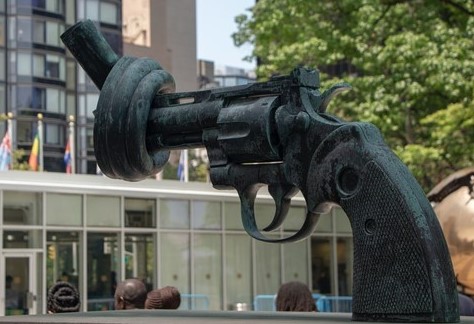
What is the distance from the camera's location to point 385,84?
24.0m

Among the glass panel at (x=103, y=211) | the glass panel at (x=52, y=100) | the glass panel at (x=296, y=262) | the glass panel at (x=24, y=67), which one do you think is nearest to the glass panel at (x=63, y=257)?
the glass panel at (x=103, y=211)

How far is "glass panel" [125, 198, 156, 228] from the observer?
2436cm

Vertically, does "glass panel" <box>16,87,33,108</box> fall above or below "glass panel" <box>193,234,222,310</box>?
above

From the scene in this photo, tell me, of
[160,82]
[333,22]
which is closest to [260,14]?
[333,22]

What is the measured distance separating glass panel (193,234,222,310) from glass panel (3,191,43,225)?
454cm

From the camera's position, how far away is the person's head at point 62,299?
9.01m

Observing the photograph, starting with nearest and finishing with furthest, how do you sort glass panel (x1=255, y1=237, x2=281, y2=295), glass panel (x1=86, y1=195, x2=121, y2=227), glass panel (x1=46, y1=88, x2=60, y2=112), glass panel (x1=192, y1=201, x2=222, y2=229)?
1. glass panel (x1=86, y1=195, x2=121, y2=227)
2. glass panel (x1=192, y1=201, x2=222, y2=229)
3. glass panel (x1=255, y1=237, x2=281, y2=295)
4. glass panel (x1=46, y1=88, x2=60, y2=112)

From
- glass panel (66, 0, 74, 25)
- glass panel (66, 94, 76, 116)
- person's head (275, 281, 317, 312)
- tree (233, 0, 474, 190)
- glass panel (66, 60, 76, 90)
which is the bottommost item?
person's head (275, 281, 317, 312)

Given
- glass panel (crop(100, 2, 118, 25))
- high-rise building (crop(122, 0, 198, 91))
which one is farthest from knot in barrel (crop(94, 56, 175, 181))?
high-rise building (crop(122, 0, 198, 91))

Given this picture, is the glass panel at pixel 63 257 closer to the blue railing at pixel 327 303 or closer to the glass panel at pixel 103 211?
the glass panel at pixel 103 211

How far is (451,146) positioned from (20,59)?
113 ft

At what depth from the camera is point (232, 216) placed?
2627cm

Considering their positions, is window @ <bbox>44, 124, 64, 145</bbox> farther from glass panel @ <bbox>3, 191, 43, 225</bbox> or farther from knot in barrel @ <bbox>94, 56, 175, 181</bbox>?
knot in barrel @ <bbox>94, 56, 175, 181</bbox>

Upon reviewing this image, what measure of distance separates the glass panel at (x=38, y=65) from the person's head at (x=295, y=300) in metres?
46.8
